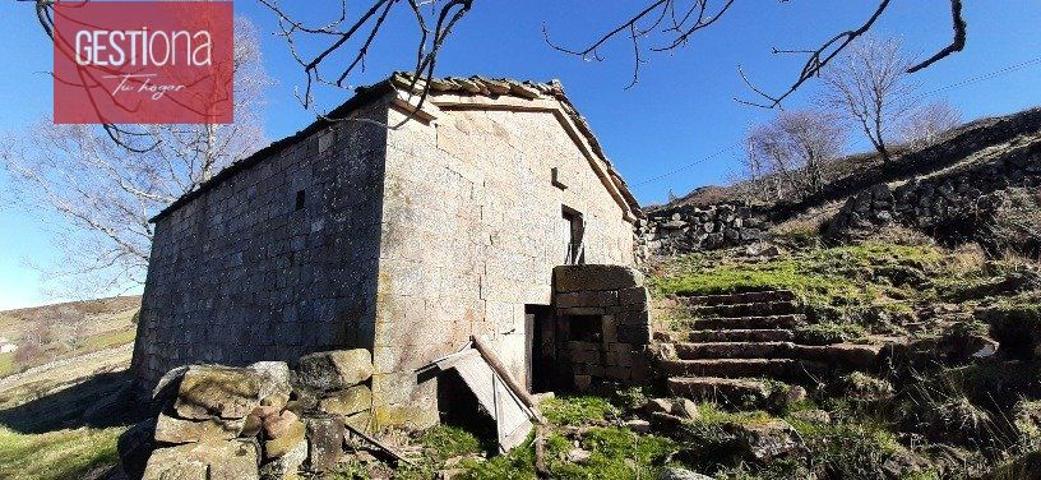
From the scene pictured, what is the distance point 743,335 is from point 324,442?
553cm

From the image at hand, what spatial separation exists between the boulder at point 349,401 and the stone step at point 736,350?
4.33 meters

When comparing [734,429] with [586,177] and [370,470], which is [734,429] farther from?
[586,177]

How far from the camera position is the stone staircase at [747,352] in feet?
17.8

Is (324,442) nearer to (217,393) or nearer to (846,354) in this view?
(217,393)

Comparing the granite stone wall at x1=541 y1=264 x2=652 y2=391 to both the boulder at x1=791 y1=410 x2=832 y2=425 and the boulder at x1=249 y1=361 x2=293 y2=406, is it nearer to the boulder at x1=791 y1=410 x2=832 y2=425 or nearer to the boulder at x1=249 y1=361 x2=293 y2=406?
the boulder at x1=791 y1=410 x2=832 y2=425

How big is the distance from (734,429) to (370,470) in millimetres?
3274

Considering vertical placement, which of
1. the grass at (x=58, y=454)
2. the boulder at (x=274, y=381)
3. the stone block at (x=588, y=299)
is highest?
the stone block at (x=588, y=299)

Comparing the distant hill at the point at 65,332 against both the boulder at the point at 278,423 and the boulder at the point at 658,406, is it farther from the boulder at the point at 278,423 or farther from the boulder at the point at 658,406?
the boulder at the point at 658,406

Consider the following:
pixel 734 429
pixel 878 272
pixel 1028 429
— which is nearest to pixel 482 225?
pixel 734 429

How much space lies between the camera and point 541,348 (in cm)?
753

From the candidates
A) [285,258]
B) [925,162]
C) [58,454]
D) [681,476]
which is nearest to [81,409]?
[58,454]

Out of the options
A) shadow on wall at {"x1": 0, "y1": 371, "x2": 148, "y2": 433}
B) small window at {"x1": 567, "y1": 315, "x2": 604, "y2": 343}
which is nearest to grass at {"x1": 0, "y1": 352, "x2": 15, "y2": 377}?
shadow on wall at {"x1": 0, "y1": 371, "x2": 148, "y2": 433}

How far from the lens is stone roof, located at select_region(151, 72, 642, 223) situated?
5254 millimetres

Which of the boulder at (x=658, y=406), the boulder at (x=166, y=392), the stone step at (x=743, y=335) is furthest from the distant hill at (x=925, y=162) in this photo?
the boulder at (x=166, y=392)
